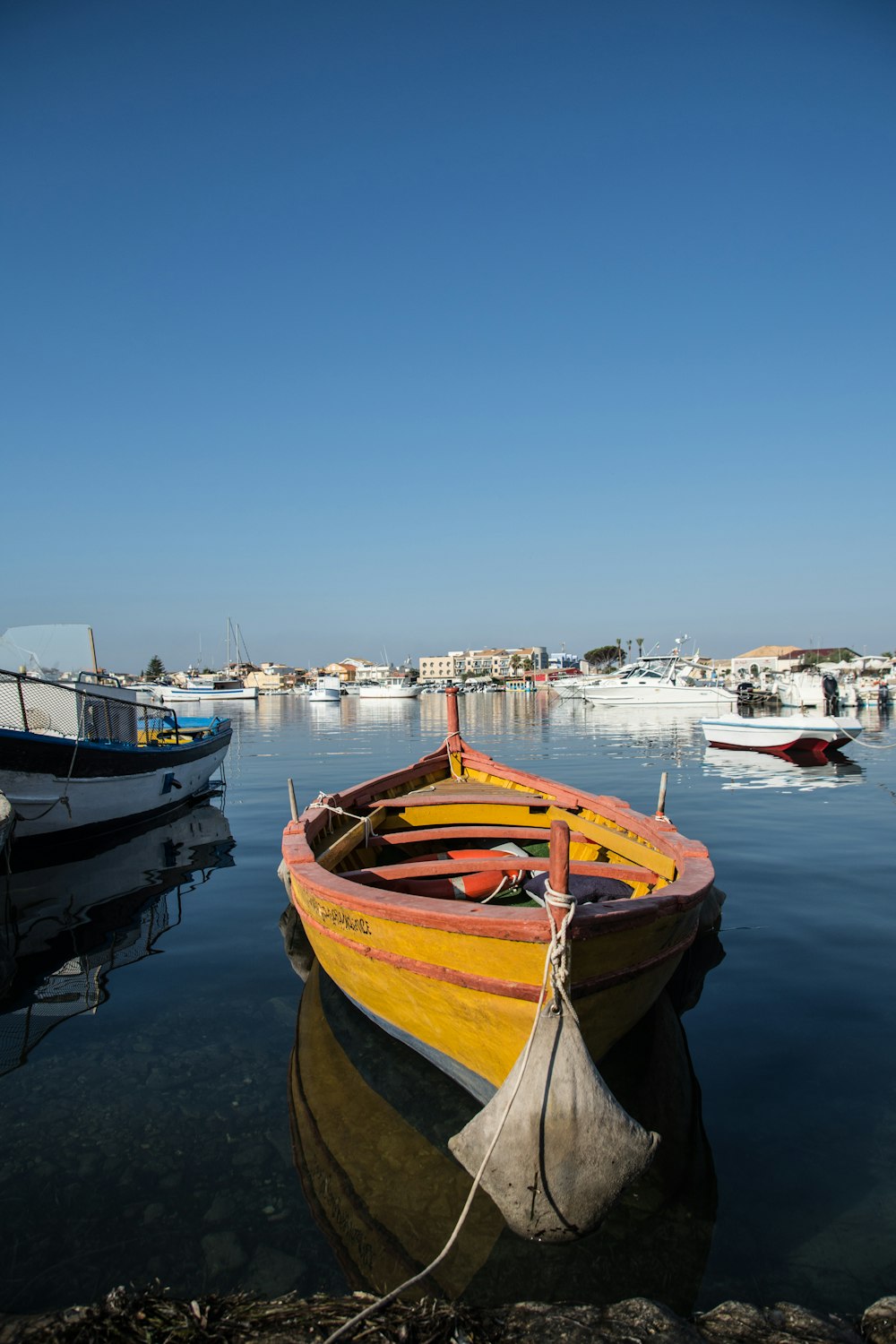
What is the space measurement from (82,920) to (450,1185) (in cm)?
779

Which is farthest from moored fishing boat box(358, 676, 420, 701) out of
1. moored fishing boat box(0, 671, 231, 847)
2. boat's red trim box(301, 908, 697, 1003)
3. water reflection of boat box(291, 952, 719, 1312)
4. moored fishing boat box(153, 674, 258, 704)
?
boat's red trim box(301, 908, 697, 1003)

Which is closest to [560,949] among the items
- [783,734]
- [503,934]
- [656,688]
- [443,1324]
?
[503,934]

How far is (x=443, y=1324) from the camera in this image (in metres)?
3.21

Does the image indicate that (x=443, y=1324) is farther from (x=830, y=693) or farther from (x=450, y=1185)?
(x=830, y=693)

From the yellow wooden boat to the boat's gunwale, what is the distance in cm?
1

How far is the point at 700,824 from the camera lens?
16328 millimetres

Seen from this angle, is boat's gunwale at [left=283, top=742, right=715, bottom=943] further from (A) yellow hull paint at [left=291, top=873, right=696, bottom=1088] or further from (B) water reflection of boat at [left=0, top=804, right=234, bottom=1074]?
(B) water reflection of boat at [left=0, top=804, right=234, bottom=1074]

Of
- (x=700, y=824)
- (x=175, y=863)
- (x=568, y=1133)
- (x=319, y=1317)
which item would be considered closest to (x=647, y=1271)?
(x=568, y=1133)

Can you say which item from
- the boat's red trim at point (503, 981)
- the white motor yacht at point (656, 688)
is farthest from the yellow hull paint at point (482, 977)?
the white motor yacht at point (656, 688)

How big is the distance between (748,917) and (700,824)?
6584 mm

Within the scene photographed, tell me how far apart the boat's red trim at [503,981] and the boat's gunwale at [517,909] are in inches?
8.1

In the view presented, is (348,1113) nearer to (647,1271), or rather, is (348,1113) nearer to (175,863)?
(647,1271)

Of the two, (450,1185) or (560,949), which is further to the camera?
(450,1185)

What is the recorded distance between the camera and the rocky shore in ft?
10.3
